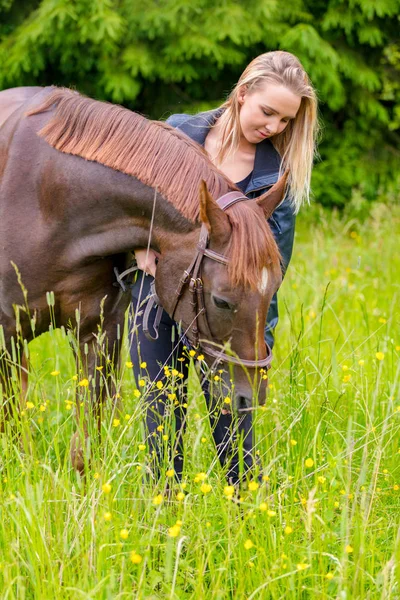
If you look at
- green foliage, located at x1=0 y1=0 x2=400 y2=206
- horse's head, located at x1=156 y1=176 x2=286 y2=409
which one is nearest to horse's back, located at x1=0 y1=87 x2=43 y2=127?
horse's head, located at x1=156 y1=176 x2=286 y2=409

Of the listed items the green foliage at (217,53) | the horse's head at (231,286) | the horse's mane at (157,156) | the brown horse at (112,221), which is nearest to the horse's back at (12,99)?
the brown horse at (112,221)

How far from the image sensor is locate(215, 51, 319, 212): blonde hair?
9.80ft

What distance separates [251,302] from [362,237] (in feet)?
17.2

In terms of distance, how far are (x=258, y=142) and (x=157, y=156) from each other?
0.51 m

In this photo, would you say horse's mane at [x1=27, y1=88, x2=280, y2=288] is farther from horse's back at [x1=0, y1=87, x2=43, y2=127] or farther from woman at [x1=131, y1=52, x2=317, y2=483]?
horse's back at [x1=0, y1=87, x2=43, y2=127]

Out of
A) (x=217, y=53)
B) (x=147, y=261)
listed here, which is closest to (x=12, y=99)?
(x=147, y=261)

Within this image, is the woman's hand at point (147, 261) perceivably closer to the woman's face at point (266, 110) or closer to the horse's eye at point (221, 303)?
the horse's eye at point (221, 303)

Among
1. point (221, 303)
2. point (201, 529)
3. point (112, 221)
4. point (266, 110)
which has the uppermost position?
point (266, 110)

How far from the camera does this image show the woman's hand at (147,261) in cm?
286

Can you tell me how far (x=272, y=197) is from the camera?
2.77 metres

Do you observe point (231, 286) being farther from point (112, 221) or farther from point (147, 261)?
point (112, 221)

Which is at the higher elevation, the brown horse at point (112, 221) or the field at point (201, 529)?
the brown horse at point (112, 221)

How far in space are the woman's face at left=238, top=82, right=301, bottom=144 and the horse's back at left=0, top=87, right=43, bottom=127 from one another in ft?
3.50

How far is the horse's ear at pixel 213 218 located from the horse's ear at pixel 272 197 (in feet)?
0.83
